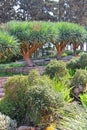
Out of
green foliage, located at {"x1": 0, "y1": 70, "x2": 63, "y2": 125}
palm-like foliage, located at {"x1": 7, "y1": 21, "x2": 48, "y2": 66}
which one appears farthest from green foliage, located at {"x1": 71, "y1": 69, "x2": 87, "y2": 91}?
palm-like foliage, located at {"x1": 7, "y1": 21, "x2": 48, "y2": 66}

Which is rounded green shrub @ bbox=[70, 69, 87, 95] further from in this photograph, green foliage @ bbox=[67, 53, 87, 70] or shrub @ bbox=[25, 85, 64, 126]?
green foliage @ bbox=[67, 53, 87, 70]

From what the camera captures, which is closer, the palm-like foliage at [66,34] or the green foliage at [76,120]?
the green foliage at [76,120]

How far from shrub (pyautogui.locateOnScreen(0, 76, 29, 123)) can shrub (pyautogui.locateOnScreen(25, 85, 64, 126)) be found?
15.5 inches

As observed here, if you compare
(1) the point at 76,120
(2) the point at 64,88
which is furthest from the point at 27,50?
(1) the point at 76,120

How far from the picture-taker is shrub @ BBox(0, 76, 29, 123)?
21.6ft

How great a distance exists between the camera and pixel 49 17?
91.5ft

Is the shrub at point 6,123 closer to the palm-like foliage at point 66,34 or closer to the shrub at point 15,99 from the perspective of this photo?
the shrub at point 15,99

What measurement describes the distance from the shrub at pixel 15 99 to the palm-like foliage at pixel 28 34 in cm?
846

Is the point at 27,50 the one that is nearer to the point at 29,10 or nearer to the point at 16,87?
the point at 16,87

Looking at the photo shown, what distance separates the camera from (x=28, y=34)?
1526 cm

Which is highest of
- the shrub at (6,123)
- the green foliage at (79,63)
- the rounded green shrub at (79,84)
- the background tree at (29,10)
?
the shrub at (6,123)

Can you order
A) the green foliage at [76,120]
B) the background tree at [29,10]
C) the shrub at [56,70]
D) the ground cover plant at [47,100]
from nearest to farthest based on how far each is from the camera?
the green foliage at [76,120]
the ground cover plant at [47,100]
the shrub at [56,70]
the background tree at [29,10]

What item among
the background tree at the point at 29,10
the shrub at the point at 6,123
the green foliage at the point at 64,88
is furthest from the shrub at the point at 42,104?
the background tree at the point at 29,10

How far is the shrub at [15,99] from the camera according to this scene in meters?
6.59
